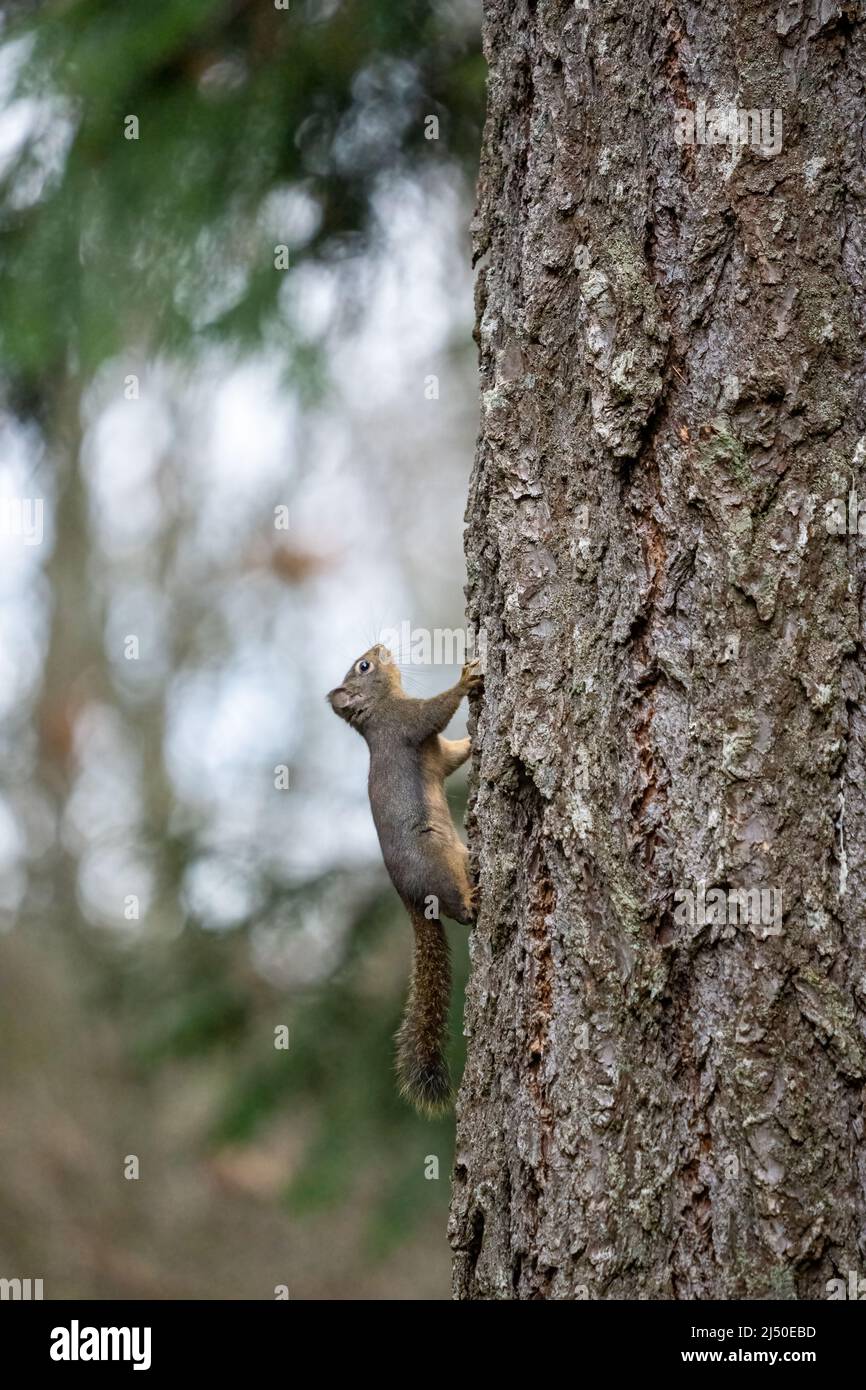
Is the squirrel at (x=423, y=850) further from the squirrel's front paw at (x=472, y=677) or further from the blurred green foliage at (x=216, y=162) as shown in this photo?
the blurred green foliage at (x=216, y=162)

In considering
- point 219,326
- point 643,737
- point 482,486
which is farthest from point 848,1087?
point 219,326

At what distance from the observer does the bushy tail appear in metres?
2.74

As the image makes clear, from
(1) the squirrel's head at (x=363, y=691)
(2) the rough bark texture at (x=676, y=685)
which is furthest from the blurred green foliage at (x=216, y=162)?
(2) the rough bark texture at (x=676, y=685)

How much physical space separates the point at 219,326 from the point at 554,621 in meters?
2.08

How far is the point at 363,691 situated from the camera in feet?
11.2

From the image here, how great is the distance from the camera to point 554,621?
6.61ft

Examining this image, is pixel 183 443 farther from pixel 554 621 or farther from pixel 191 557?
pixel 554 621

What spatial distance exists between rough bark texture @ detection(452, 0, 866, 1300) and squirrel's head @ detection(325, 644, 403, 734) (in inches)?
52.3

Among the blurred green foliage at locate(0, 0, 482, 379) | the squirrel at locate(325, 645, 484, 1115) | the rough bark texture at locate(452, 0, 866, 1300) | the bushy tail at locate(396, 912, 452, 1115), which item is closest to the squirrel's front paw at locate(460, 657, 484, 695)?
the squirrel at locate(325, 645, 484, 1115)

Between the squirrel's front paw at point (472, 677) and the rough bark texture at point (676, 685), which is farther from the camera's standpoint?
the squirrel's front paw at point (472, 677)

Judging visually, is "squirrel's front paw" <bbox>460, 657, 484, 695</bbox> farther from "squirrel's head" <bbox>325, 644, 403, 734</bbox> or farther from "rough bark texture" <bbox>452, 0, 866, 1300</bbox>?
"squirrel's head" <bbox>325, 644, 403, 734</bbox>

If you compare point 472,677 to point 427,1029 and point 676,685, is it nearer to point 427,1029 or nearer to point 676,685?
point 676,685

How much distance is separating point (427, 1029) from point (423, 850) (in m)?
0.38

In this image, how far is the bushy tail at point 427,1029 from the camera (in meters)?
2.74
